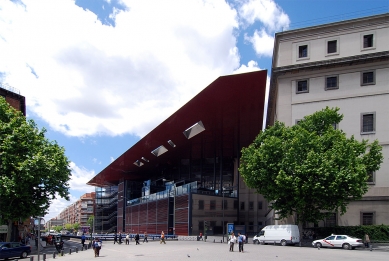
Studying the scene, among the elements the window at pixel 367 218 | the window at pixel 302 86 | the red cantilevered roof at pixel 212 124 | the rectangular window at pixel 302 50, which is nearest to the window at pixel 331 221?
the window at pixel 367 218

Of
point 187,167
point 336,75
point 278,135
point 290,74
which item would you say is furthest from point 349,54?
point 187,167

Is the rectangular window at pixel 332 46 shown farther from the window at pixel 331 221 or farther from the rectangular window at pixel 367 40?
the window at pixel 331 221

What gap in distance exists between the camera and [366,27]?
148ft

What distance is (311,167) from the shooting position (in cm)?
3450

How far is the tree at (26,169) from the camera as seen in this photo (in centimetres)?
3562

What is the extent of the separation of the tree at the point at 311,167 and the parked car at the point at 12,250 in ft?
68.2

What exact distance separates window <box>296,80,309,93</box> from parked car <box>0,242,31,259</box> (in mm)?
32896

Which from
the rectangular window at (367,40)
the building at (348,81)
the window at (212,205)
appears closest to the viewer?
the building at (348,81)

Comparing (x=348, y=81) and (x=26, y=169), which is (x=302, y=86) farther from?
(x=26, y=169)

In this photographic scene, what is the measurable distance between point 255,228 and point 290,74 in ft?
105

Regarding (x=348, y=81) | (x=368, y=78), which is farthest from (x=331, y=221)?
(x=368, y=78)

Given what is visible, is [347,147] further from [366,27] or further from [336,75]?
[366,27]

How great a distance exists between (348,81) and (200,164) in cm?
3929

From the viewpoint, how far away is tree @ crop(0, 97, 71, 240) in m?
35.6
